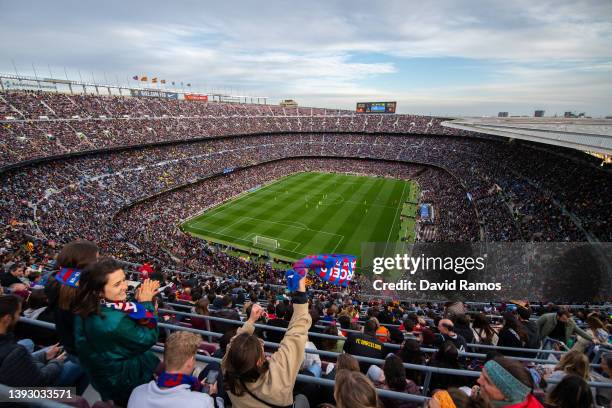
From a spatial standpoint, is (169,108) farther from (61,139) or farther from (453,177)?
(453,177)

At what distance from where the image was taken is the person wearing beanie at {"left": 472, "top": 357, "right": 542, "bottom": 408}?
2678mm

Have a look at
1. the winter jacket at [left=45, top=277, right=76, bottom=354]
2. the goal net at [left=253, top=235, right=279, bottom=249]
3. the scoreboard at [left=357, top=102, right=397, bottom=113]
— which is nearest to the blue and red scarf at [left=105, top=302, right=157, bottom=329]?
the winter jacket at [left=45, top=277, right=76, bottom=354]

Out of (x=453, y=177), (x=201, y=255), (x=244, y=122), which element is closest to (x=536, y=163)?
(x=453, y=177)

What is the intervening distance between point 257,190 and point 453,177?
3114 cm

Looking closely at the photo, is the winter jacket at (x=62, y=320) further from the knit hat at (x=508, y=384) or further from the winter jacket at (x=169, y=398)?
the knit hat at (x=508, y=384)

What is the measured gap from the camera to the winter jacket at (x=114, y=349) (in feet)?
8.95

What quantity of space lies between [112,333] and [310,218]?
35.6 metres

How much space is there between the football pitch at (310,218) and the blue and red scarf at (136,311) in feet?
86.5

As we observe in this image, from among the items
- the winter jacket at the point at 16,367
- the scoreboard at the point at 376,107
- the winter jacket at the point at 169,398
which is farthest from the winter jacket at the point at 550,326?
the scoreboard at the point at 376,107

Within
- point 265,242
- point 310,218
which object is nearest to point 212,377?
point 265,242

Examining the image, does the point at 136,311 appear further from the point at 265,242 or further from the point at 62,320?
the point at 265,242

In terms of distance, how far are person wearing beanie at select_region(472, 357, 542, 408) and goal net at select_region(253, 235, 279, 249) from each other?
93.6ft

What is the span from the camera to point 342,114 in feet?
284

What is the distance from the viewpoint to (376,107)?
3310 inches
